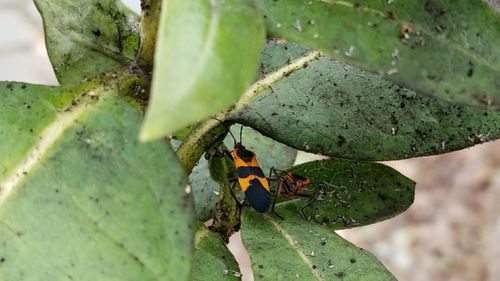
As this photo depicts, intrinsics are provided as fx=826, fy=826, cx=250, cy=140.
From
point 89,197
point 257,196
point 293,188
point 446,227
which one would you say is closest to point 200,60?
point 89,197

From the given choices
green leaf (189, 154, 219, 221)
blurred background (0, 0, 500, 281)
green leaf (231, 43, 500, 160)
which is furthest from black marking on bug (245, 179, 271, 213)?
blurred background (0, 0, 500, 281)

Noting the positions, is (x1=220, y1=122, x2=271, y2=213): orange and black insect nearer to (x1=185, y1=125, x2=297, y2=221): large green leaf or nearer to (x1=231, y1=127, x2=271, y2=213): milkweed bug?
(x1=231, y1=127, x2=271, y2=213): milkweed bug

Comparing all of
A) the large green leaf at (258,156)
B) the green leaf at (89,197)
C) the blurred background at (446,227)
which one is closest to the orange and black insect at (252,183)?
the large green leaf at (258,156)

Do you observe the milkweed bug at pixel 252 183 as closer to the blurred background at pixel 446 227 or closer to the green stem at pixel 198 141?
the green stem at pixel 198 141

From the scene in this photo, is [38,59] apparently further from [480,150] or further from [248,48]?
[248,48]

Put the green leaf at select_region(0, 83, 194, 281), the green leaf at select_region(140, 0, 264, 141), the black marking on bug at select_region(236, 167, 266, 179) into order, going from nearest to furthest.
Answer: the green leaf at select_region(140, 0, 264, 141) → the green leaf at select_region(0, 83, 194, 281) → the black marking on bug at select_region(236, 167, 266, 179)

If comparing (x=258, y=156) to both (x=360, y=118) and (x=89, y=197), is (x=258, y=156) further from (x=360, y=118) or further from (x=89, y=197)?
(x=89, y=197)
